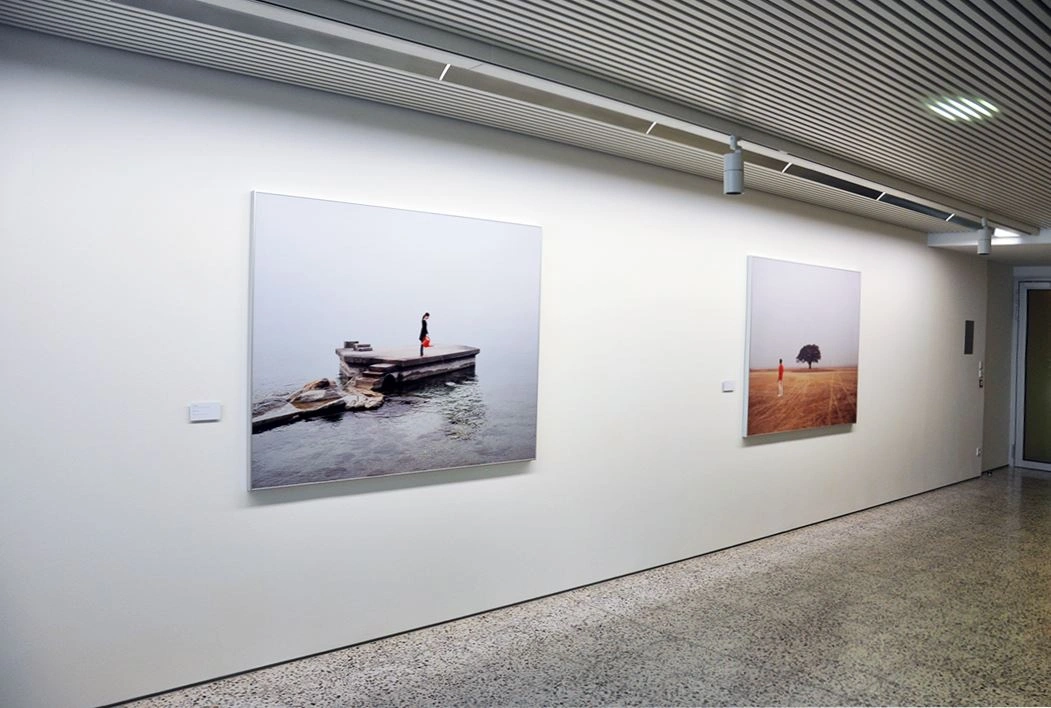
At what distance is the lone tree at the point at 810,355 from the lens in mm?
7000

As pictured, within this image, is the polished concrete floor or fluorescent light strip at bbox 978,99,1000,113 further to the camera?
fluorescent light strip at bbox 978,99,1000,113

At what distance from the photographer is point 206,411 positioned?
376cm

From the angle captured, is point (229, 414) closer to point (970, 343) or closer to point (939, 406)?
point (939, 406)

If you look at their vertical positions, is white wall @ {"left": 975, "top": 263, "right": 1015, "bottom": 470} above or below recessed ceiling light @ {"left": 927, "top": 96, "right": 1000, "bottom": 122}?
below

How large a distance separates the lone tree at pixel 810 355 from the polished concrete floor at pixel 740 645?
5.88ft

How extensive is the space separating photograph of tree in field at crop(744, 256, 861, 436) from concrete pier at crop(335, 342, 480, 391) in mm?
3116

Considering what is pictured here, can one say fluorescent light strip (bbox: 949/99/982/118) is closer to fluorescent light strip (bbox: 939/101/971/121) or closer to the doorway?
fluorescent light strip (bbox: 939/101/971/121)

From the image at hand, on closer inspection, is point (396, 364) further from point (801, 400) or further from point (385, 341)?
point (801, 400)

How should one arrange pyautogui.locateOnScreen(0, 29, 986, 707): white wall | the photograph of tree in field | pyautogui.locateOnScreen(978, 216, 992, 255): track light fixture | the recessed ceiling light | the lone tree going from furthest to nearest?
1. pyautogui.locateOnScreen(978, 216, 992, 255): track light fixture
2. the lone tree
3. the photograph of tree in field
4. the recessed ceiling light
5. pyautogui.locateOnScreen(0, 29, 986, 707): white wall

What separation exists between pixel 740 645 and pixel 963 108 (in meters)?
3.47

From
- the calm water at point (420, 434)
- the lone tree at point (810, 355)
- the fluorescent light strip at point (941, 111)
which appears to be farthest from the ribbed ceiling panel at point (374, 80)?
the lone tree at point (810, 355)

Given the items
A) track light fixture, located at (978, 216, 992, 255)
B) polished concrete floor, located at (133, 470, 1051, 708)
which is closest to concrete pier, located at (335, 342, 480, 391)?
polished concrete floor, located at (133, 470, 1051, 708)

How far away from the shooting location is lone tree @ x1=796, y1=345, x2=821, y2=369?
7.00m

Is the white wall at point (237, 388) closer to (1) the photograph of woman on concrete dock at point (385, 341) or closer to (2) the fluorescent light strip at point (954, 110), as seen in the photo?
(1) the photograph of woman on concrete dock at point (385, 341)
